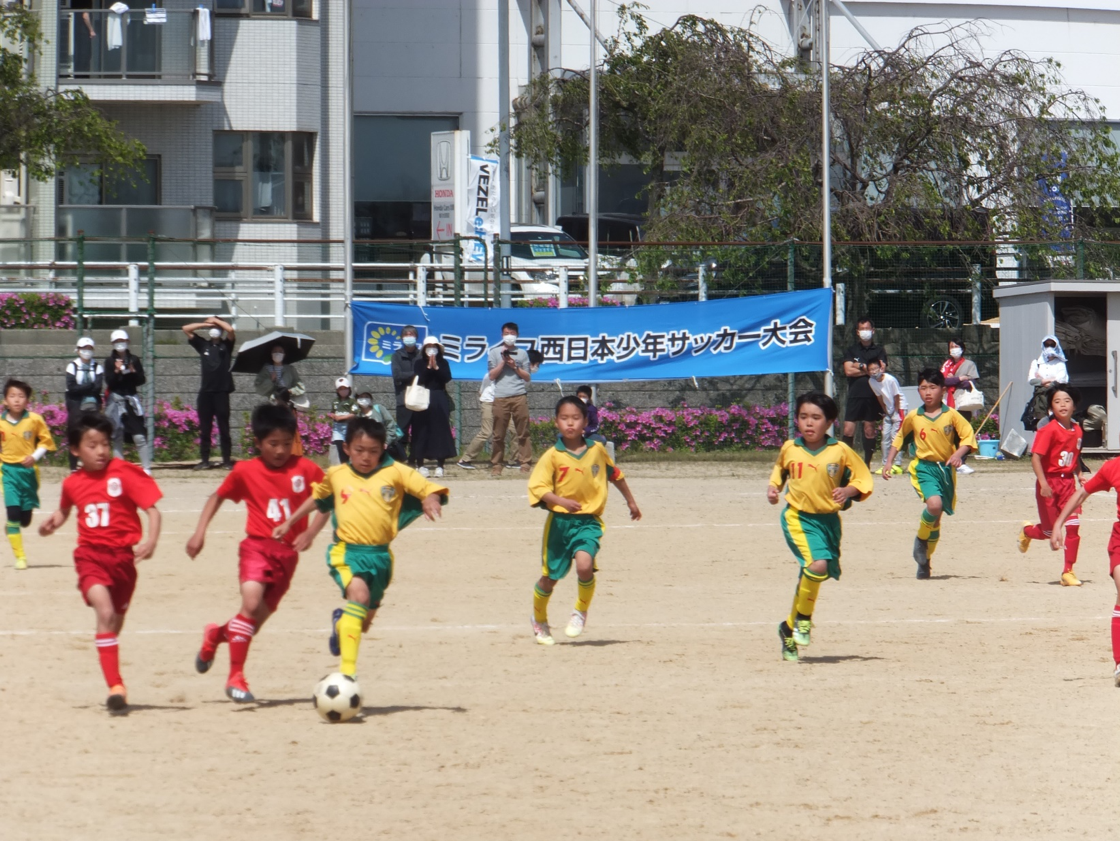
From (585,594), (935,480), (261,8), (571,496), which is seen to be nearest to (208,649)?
(571,496)

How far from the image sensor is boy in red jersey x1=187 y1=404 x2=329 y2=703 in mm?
7934

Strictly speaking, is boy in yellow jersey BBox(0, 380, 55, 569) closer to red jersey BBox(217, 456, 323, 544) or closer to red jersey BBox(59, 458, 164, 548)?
red jersey BBox(59, 458, 164, 548)

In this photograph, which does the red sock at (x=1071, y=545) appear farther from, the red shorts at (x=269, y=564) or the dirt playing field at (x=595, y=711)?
the red shorts at (x=269, y=564)

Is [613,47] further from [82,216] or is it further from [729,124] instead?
[82,216]

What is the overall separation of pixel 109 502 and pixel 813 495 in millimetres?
3986

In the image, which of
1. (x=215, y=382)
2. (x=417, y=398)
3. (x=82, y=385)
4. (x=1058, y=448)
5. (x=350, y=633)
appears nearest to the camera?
(x=350, y=633)

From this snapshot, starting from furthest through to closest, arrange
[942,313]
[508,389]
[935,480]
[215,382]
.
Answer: [942,313]
[508,389]
[215,382]
[935,480]

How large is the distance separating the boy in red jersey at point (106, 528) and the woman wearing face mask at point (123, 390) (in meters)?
11.4

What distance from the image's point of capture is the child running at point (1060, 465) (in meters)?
12.0

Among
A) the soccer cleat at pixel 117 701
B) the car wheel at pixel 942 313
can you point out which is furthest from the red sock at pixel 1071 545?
the car wheel at pixel 942 313

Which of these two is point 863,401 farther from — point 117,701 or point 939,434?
point 117,701

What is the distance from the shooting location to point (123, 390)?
19266mm

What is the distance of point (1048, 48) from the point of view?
39.6 m

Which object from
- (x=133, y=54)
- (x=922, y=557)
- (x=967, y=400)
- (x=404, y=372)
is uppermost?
(x=133, y=54)
